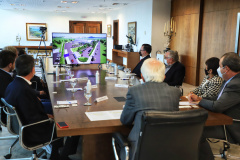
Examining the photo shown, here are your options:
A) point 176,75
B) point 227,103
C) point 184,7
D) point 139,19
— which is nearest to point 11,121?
point 227,103

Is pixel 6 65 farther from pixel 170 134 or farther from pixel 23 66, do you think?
pixel 170 134

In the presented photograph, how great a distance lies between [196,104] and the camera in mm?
2623

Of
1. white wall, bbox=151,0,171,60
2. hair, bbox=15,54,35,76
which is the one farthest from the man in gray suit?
white wall, bbox=151,0,171,60

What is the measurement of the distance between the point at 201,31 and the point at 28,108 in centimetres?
592

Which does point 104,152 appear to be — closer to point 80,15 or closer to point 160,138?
point 160,138

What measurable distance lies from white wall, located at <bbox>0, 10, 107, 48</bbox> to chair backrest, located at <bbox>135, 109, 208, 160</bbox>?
1402cm

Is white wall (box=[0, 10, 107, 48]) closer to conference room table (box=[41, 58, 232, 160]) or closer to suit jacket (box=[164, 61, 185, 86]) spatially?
suit jacket (box=[164, 61, 185, 86])

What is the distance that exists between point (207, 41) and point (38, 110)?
Result: 5.59 m

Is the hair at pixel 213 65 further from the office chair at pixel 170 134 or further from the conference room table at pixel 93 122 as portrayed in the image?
the office chair at pixel 170 134

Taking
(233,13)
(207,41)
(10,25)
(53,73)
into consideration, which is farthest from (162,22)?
(10,25)

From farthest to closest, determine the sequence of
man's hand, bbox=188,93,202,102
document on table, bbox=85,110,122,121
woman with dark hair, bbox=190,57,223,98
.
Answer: woman with dark hair, bbox=190,57,223,98
man's hand, bbox=188,93,202,102
document on table, bbox=85,110,122,121

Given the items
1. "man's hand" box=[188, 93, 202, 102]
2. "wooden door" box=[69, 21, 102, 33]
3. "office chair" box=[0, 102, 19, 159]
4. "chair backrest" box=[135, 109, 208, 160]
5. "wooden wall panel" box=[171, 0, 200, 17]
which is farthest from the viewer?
"wooden door" box=[69, 21, 102, 33]

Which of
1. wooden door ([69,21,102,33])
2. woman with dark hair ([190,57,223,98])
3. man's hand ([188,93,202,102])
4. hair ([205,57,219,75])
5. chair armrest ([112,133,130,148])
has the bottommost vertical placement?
chair armrest ([112,133,130,148])

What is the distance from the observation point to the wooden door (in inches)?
591
